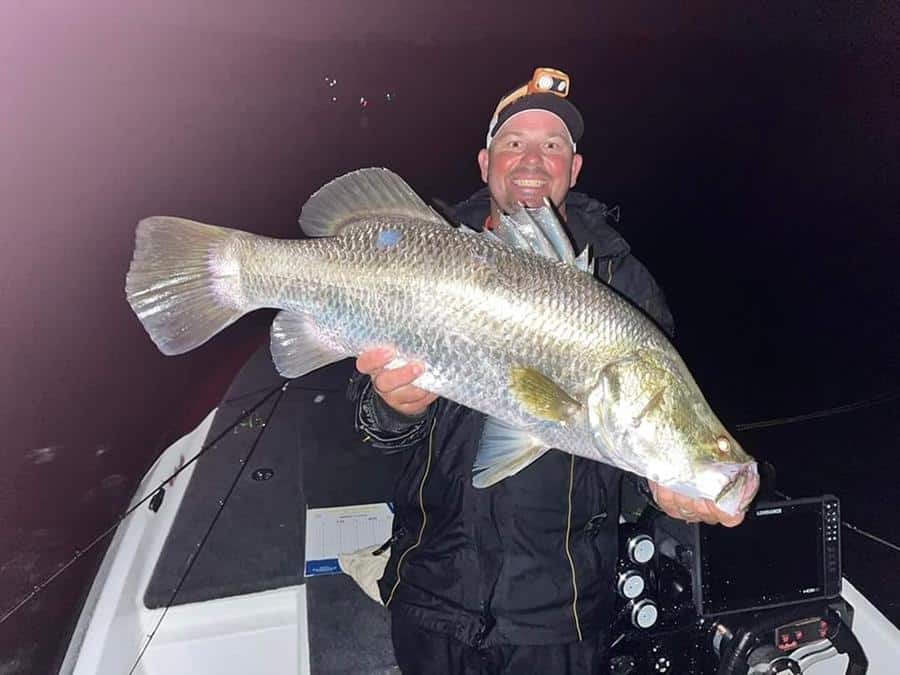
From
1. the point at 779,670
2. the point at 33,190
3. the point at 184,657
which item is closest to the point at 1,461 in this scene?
the point at 184,657

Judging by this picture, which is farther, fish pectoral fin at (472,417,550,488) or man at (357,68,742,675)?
man at (357,68,742,675)

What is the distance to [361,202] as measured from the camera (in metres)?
2.31

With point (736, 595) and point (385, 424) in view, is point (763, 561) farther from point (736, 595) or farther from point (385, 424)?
point (385, 424)

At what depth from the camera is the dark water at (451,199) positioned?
888 centimetres

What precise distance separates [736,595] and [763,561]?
0.20 m

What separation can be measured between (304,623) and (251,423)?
6.63 ft

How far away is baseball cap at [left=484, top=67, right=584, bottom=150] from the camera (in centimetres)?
334

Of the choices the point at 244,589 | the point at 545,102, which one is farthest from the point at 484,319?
the point at 244,589

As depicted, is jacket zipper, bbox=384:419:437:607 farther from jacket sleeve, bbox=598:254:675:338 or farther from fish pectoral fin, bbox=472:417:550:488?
jacket sleeve, bbox=598:254:675:338

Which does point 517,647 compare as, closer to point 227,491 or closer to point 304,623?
point 304,623

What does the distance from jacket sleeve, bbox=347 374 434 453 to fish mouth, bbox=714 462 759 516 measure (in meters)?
1.18

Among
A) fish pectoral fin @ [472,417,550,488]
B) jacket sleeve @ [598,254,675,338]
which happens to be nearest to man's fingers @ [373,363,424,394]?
fish pectoral fin @ [472,417,550,488]

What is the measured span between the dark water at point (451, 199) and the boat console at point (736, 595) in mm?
4917

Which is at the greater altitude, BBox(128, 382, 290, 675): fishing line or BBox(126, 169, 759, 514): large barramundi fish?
BBox(126, 169, 759, 514): large barramundi fish
